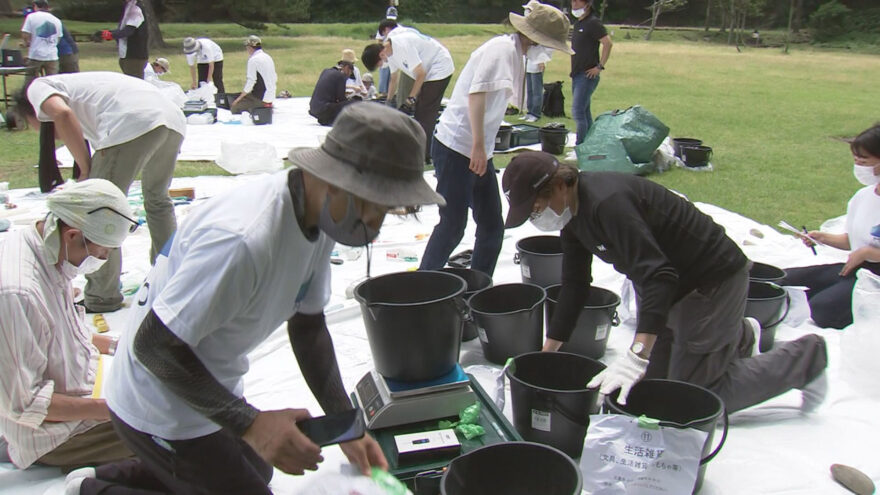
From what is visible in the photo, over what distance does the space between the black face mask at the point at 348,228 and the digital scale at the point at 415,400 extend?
0.97 m

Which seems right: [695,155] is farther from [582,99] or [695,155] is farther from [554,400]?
[554,400]

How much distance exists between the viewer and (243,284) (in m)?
1.29

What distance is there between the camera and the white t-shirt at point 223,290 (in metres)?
1.25

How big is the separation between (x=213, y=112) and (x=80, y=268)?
6.88 meters

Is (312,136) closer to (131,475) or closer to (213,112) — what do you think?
(213,112)

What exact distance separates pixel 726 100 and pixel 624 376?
1138cm

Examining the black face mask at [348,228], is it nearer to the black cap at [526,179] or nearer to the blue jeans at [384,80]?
the black cap at [526,179]

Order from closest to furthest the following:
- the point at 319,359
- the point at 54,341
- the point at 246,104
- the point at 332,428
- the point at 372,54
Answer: the point at 332,428, the point at 319,359, the point at 54,341, the point at 372,54, the point at 246,104

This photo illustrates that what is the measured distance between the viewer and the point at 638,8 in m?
41.7

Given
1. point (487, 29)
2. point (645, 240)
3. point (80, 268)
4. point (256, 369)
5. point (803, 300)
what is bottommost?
point (256, 369)

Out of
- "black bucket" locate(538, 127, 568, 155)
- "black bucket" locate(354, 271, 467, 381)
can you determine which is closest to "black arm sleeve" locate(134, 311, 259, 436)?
"black bucket" locate(354, 271, 467, 381)

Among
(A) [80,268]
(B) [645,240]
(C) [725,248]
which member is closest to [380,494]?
(B) [645,240]

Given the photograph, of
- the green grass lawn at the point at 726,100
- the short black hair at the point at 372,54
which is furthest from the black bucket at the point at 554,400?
the short black hair at the point at 372,54

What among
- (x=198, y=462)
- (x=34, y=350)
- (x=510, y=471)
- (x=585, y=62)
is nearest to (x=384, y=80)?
(x=585, y=62)
